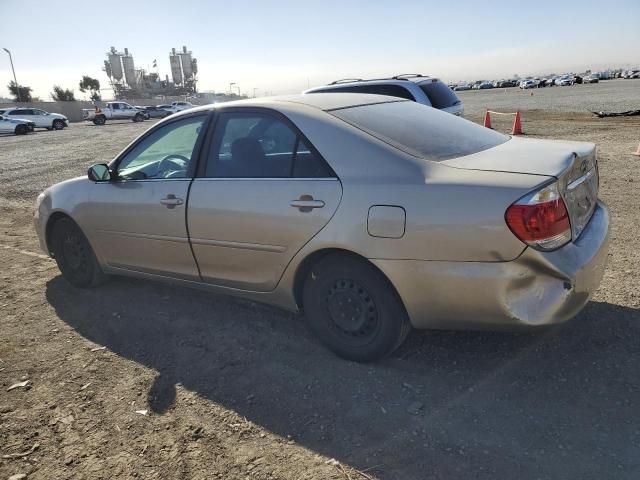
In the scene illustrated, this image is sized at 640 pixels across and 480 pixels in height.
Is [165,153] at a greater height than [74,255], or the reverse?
[165,153]

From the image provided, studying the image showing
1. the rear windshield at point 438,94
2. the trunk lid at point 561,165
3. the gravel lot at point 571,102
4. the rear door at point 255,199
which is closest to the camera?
the trunk lid at point 561,165

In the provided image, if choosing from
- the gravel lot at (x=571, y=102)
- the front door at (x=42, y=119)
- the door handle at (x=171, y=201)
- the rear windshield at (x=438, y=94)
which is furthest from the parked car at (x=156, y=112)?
the door handle at (x=171, y=201)

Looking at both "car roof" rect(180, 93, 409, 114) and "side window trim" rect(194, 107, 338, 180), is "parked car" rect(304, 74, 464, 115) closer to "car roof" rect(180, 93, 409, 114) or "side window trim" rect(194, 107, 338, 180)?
"car roof" rect(180, 93, 409, 114)

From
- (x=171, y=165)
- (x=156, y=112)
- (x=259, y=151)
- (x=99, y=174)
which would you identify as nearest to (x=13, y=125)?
(x=156, y=112)

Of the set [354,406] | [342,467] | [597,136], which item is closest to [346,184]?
[354,406]

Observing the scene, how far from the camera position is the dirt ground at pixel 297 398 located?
2359 mm

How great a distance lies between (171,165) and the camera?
3.88 m

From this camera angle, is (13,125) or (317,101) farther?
(13,125)

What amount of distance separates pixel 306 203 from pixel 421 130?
91 cm

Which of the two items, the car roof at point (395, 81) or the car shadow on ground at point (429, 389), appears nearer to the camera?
the car shadow on ground at point (429, 389)

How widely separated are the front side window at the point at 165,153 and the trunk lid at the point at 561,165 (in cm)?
193

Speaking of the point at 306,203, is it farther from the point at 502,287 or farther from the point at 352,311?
the point at 502,287

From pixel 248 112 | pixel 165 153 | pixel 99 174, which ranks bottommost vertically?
pixel 99 174

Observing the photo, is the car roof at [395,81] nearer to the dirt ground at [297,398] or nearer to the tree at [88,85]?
the dirt ground at [297,398]
